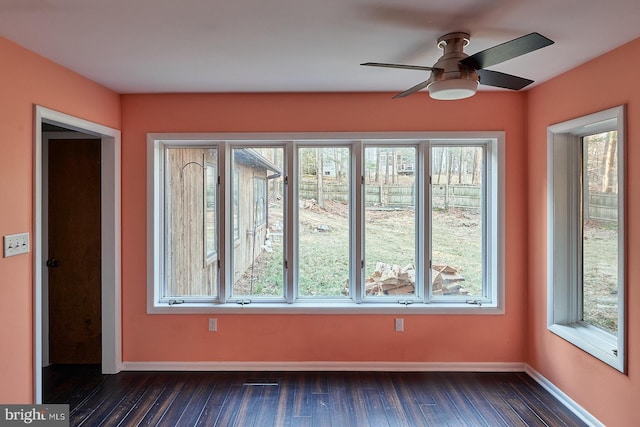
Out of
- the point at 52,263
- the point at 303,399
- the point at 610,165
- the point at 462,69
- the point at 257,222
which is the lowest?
the point at 303,399

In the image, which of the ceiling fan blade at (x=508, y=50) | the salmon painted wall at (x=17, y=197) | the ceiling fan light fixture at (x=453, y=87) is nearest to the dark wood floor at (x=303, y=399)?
the salmon painted wall at (x=17, y=197)

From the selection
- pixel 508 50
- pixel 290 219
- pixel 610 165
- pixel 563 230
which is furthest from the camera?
pixel 290 219

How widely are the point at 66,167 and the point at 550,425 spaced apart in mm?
4493

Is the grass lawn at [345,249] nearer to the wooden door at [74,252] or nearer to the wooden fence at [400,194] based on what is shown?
the wooden fence at [400,194]

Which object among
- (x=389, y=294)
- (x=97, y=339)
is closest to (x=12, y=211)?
(x=97, y=339)

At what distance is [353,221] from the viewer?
335 centimetres

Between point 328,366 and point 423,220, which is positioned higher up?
point 423,220

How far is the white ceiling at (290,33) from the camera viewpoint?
1770mm

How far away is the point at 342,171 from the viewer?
3.38 metres

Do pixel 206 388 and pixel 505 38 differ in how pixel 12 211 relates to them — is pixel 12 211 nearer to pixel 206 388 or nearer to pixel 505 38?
pixel 206 388

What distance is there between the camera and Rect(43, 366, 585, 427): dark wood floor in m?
2.54

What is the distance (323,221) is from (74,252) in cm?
237

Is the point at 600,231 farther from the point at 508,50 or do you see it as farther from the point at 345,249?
the point at 345,249

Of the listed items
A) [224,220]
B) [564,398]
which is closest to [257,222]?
[224,220]
